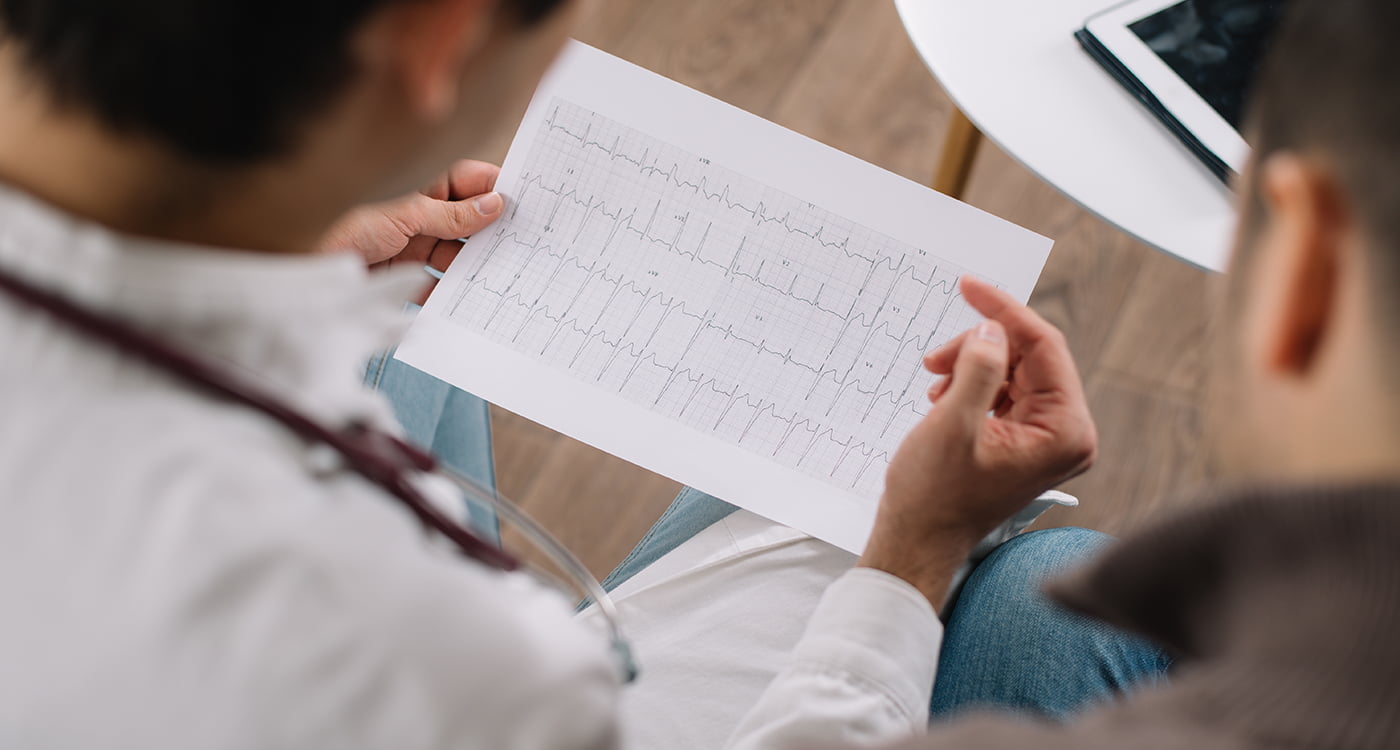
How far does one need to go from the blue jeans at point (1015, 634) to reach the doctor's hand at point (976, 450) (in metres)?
0.07

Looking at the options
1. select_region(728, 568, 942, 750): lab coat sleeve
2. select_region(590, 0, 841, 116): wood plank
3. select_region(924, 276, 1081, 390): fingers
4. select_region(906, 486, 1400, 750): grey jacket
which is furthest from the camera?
select_region(590, 0, 841, 116): wood plank

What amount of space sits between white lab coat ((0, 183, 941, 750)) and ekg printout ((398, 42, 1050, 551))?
1.14 ft

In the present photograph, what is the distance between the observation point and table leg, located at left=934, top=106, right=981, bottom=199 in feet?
3.68

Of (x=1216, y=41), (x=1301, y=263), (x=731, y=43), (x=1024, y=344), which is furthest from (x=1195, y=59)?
(x=731, y=43)

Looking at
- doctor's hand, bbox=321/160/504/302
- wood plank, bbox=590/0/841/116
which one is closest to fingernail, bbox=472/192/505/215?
doctor's hand, bbox=321/160/504/302

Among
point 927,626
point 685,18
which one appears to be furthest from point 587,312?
point 685,18

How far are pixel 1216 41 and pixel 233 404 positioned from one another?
2.56 feet

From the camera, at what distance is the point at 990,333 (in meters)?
0.72

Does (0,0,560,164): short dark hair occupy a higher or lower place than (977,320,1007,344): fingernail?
higher

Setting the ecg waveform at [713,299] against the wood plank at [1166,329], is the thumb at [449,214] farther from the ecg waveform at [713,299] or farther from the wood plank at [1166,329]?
the wood plank at [1166,329]

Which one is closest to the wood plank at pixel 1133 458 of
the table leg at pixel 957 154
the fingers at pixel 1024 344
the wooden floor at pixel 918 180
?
the wooden floor at pixel 918 180

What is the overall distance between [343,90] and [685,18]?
130cm

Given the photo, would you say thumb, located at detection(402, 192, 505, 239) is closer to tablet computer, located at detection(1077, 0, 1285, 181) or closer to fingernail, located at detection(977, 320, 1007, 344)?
fingernail, located at detection(977, 320, 1007, 344)

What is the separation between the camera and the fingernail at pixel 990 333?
72 centimetres
